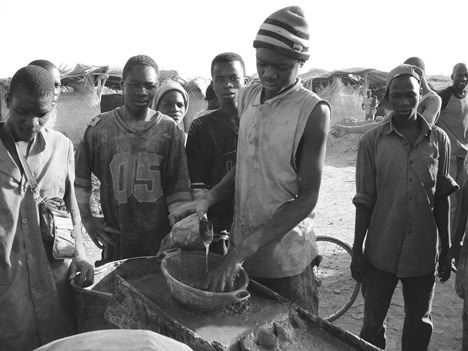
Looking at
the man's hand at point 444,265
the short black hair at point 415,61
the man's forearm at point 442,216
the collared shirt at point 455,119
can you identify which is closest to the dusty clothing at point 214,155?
the man's forearm at point 442,216

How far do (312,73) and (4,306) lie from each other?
16.1 metres

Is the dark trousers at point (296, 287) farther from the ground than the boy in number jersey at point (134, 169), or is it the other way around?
the boy in number jersey at point (134, 169)

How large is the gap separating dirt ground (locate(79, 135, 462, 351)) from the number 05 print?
2.45m

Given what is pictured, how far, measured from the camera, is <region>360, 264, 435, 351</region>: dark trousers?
2.93 meters

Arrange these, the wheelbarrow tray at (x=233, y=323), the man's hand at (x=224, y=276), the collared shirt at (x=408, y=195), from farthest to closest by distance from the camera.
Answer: the collared shirt at (x=408, y=195) < the man's hand at (x=224, y=276) < the wheelbarrow tray at (x=233, y=323)

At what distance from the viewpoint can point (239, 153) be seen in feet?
7.76

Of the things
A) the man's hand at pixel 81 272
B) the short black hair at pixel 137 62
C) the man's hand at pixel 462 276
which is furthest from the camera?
the short black hair at pixel 137 62

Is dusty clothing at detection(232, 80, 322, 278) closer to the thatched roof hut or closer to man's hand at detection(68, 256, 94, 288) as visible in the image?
man's hand at detection(68, 256, 94, 288)

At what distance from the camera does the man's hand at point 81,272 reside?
96.5 inches

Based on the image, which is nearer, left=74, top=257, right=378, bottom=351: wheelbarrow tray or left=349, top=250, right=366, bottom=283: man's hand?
left=74, top=257, right=378, bottom=351: wheelbarrow tray

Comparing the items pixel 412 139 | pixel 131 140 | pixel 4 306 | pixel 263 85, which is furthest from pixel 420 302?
pixel 4 306

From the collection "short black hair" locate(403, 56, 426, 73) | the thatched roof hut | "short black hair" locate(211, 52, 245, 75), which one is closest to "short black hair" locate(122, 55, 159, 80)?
"short black hair" locate(211, 52, 245, 75)

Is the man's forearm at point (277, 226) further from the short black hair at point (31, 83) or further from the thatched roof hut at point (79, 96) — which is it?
the thatched roof hut at point (79, 96)

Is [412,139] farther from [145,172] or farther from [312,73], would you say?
[312,73]
